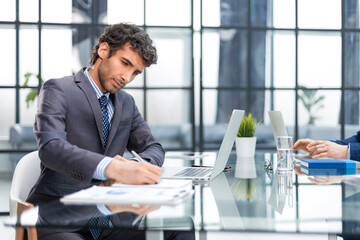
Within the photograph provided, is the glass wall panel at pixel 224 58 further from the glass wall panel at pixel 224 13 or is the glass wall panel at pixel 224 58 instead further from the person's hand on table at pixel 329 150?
the person's hand on table at pixel 329 150

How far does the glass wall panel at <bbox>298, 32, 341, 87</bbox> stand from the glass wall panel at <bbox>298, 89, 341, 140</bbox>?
12 cm

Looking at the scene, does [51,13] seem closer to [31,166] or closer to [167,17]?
[167,17]

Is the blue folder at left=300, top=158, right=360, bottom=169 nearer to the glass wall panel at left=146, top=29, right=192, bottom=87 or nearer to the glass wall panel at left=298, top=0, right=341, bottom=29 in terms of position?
the glass wall panel at left=146, top=29, right=192, bottom=87

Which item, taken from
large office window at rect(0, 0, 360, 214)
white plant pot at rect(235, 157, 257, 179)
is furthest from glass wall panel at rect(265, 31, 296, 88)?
white plant pot at rect(235, 157, 257, 179)

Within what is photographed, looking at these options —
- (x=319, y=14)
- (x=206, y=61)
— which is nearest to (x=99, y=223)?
(x=206, y=61)

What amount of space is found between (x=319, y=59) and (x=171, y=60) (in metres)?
1.76

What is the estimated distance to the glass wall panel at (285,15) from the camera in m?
5.07

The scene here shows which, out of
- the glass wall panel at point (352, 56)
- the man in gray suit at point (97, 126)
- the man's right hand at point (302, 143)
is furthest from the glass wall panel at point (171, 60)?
the man in gray suit at point (97, 126)

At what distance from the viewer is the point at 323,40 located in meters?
5.14

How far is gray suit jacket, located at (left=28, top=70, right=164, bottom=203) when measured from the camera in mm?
1485

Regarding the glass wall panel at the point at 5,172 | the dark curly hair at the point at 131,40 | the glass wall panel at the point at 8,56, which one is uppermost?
the glass wall panel at the point at 8,56

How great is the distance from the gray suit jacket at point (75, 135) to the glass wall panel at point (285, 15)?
11.3 ft

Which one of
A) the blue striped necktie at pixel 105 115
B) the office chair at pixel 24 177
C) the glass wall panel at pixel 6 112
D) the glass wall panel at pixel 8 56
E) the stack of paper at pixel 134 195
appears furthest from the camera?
the glass wall panel at pixel 6 112

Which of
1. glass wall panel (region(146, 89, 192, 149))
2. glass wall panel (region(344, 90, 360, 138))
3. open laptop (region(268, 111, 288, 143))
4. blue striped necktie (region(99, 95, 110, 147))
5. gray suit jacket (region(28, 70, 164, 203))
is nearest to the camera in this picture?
gray suit jacket (region(28, 70, 164, 203))
